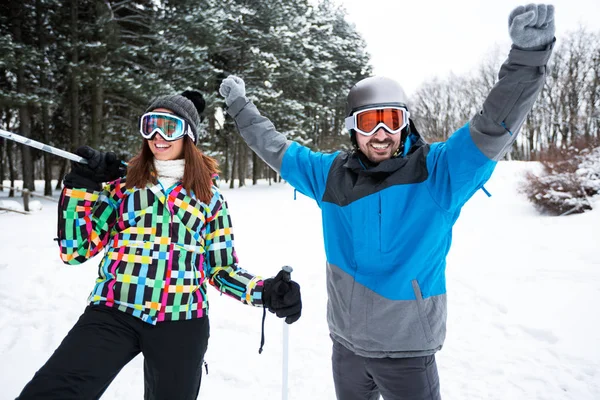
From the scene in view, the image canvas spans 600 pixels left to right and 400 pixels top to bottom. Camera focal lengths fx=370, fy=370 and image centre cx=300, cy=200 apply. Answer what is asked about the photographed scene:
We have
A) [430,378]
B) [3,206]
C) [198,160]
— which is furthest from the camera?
[3,206]

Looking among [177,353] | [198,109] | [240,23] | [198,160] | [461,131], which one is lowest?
[177,353]

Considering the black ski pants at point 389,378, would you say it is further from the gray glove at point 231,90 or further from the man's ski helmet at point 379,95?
the gray glove at point 231,90

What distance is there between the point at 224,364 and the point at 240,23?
19658 mm

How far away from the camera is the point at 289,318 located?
2.21 metres

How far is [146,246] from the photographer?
2.00 meters

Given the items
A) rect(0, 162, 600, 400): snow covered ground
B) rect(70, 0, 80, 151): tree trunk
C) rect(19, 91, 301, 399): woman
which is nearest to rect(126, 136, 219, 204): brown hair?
rect(19, 91, 301, 399): woman

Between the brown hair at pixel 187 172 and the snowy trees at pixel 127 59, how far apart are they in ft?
41.8

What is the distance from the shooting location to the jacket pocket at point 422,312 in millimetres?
1765

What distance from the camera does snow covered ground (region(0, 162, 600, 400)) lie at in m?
3.32

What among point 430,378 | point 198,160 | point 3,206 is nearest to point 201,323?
point 198,160

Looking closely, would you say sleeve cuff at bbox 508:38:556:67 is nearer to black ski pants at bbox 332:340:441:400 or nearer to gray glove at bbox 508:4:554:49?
gray glove at bbox 508:4:554:49

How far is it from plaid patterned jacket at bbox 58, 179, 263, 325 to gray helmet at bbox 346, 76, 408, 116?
3.55ft

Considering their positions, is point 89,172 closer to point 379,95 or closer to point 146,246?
point 146,246

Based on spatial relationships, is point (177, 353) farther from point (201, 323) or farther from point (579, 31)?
point (579, 31)
